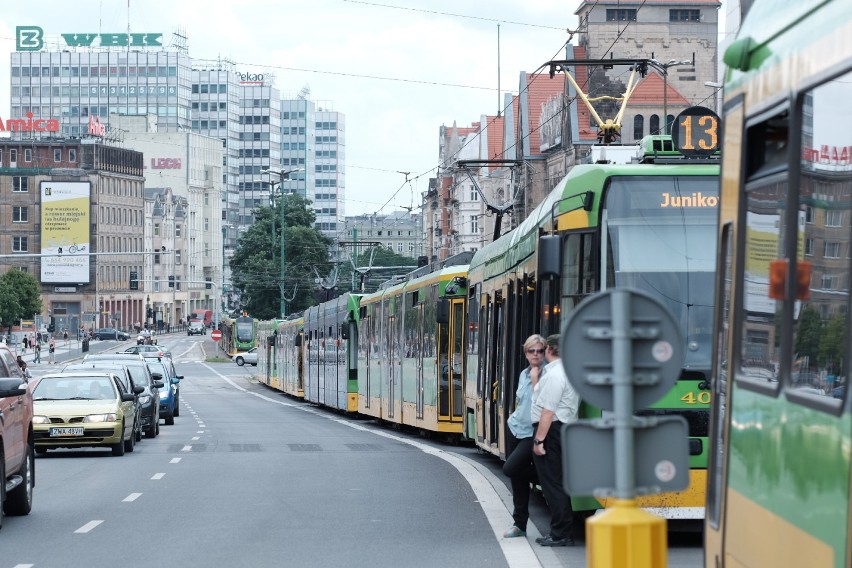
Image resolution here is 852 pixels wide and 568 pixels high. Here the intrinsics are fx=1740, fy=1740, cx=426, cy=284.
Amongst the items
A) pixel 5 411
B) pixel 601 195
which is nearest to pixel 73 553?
pixel 5 411

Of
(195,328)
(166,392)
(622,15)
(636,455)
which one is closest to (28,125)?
(195,328)

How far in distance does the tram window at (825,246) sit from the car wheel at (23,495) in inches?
455

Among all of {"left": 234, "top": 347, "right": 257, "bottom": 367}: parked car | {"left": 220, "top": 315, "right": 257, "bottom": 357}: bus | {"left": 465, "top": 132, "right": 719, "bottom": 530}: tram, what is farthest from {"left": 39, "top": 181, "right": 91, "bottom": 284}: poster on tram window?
{"left": 465, "top": 132, "right": 719, "bottom": 530}: tram

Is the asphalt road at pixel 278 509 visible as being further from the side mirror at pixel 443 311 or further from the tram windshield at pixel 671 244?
the side mirror at pixel 443 311

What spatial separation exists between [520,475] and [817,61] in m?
8.24

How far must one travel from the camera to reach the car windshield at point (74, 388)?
27.3m

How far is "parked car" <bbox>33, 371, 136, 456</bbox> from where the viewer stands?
26297mm

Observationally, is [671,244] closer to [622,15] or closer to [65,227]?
[622,15]

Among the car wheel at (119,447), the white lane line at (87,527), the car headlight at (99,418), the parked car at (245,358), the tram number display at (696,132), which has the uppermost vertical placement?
the tram number display at (696,132)

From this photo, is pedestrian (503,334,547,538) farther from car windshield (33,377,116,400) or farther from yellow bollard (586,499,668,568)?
car windshield (33,377,116,400)

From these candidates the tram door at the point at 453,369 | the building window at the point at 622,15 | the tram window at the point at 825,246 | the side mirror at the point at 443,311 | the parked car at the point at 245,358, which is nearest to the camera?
the tram window at the point at 825,246

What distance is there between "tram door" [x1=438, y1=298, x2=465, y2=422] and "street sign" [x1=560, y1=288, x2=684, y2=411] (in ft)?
70.5

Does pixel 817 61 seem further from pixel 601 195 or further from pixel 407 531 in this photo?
pixel 407 531

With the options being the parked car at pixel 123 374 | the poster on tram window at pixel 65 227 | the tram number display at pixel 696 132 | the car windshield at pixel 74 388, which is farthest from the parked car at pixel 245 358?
the tram number display at pixel 696 132
